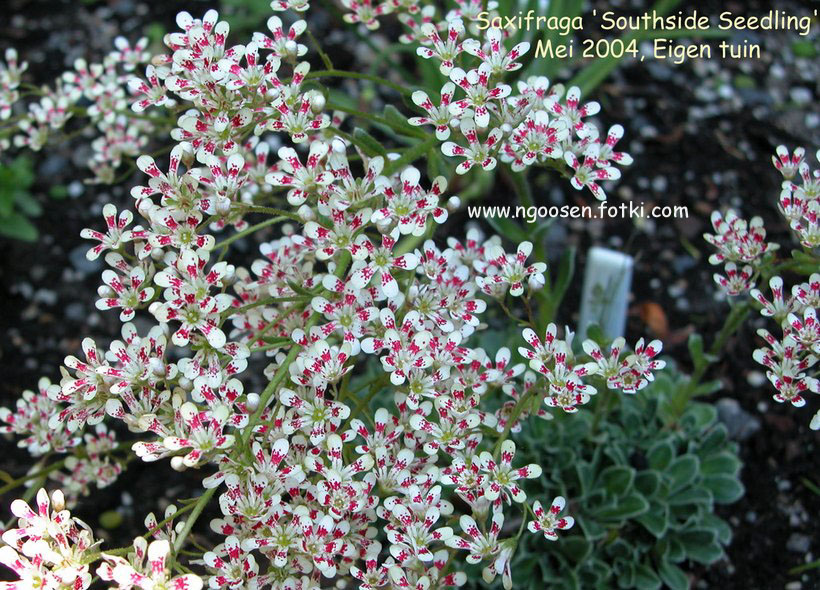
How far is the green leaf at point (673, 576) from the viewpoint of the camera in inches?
57.2

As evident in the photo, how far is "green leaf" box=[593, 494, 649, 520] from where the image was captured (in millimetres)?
1399

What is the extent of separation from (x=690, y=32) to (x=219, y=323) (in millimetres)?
1444

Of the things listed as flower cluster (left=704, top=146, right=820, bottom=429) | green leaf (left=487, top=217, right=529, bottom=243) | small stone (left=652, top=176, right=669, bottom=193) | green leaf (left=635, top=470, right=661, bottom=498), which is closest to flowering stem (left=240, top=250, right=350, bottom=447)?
green leaf (left=487, top=217, right=529, bottom=243)

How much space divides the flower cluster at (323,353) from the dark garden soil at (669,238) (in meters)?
0.81

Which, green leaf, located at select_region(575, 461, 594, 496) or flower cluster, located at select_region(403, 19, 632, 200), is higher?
flower cluster, located at select_region(403, 19, 632, 200)

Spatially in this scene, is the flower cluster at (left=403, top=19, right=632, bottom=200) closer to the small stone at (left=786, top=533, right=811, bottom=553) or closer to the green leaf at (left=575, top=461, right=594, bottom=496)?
the green leaf at (left=575, top=461, right=594, bottom=496)

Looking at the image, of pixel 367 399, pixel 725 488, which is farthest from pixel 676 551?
pixel 367 399

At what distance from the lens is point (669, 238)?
208cm

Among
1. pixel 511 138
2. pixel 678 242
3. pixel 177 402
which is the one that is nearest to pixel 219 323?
pixel 177 402

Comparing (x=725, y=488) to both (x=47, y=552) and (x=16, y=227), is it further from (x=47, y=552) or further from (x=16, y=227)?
(x=16, y=227)

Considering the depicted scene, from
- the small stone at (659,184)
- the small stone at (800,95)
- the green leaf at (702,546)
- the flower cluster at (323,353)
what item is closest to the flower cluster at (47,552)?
the flower cluster at (323,353)

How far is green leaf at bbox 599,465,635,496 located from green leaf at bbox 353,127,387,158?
0.70 metres

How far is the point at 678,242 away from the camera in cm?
207

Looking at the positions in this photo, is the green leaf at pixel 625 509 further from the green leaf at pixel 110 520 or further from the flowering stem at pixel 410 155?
the green leaf at pixel 110 520
